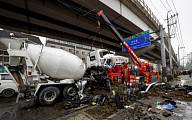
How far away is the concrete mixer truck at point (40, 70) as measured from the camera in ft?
11.2

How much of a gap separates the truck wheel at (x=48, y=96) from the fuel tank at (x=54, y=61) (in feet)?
2.46

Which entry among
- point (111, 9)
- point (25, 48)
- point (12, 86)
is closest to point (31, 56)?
point (25, 48)

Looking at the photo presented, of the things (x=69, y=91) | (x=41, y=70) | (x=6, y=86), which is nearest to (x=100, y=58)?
(x=69, y=91)

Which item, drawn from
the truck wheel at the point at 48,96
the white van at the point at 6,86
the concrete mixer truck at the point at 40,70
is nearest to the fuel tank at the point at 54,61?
the concrete mixer truck at the point at 40,70

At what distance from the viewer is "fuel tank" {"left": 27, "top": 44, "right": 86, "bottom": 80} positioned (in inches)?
151

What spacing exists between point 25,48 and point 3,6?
4.28 meters

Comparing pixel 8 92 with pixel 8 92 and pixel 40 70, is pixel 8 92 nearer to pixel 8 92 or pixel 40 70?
pixel 8 92

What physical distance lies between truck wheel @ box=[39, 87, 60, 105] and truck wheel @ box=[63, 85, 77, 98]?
43 centimetres

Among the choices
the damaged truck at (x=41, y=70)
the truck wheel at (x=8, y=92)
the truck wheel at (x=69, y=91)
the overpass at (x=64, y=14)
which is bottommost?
the truck wheel at (x=8, y=92)

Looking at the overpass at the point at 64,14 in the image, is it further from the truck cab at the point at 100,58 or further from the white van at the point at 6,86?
the white van at the point at 6,86

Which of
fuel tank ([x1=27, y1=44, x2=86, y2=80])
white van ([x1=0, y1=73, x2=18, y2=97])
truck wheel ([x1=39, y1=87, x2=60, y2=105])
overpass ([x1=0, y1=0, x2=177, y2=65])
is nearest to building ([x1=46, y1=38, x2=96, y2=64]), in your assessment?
overpass ([x1=0, y1=0, x2=177, y2=65])

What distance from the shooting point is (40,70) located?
3934 mm

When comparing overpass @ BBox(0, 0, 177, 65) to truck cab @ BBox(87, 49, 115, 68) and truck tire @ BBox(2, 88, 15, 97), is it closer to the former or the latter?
truck cab @ BBox(87, 49, 115, 68)

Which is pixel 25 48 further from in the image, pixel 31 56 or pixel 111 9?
pixel 111 9
